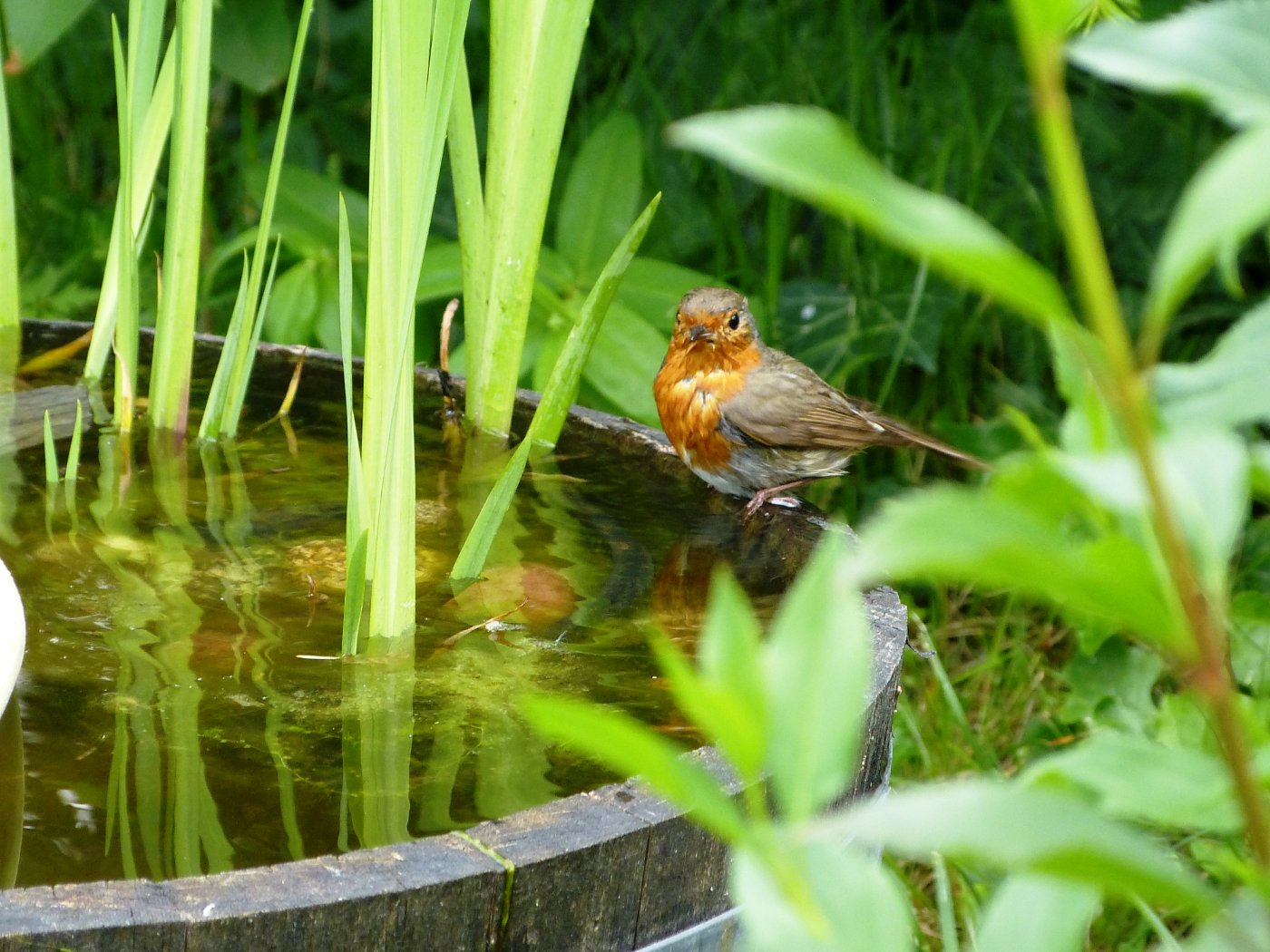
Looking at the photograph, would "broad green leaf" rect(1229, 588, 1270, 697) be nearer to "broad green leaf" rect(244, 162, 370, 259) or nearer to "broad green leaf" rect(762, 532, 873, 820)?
"broad green leaf" rect(244, 162, 370, 259)

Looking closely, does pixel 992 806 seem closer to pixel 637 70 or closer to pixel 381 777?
pixel 381 777

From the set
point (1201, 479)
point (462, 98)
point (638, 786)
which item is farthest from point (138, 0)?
point (1201, 479)

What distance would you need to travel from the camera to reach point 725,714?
1.12 feet

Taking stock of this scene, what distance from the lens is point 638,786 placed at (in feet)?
3.89

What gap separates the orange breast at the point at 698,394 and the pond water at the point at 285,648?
0.11 metres

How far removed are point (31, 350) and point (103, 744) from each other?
1263 mm

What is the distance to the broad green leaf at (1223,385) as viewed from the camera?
0.37 metres

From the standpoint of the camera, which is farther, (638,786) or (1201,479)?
(638,786)

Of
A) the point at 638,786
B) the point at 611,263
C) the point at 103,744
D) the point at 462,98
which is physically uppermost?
the point at 462,98

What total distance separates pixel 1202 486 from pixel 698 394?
2221mm

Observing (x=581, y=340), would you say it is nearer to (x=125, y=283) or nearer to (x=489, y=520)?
(x=489, y=520)

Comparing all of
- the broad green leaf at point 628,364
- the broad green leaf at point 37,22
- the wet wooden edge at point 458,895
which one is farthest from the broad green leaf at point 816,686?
the broad green leaf at point 37,22

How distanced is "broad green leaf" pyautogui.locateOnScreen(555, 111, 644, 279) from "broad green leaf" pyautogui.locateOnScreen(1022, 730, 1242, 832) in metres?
2.83

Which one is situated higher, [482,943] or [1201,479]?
[1201,479]
